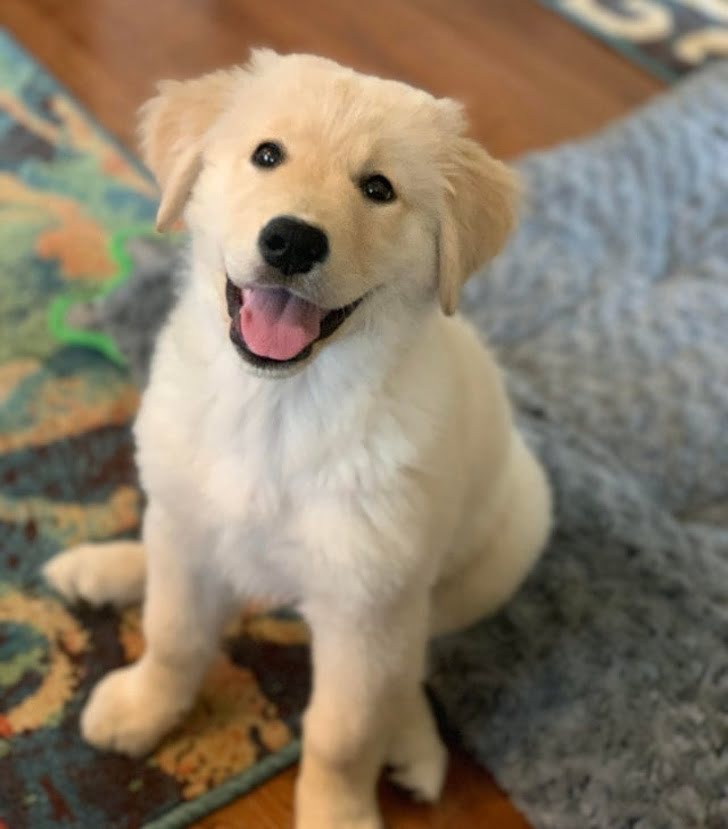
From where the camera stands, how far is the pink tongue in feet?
3.32

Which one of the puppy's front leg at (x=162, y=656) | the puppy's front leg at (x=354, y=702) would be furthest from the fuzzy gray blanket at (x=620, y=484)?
the puppy's front leg at (x=162, y=656)

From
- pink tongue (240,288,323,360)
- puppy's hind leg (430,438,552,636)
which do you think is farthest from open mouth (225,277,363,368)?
puppy's hind leg (430,438,552,636)

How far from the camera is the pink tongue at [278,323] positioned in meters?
1.01

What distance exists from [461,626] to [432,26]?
7.49 ft

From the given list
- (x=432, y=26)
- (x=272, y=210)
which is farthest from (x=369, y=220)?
(x=432, y=26)

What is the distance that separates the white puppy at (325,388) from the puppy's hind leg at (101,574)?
20 cm

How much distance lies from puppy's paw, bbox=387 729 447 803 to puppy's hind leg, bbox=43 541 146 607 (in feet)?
1.55

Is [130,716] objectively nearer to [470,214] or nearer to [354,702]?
[354,702]

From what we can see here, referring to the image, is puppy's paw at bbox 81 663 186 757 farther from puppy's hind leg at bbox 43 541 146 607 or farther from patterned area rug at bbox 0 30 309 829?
puppy's hind leg at bbox 43 541 146 607

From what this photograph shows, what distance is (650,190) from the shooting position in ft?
7.28

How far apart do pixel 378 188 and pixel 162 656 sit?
2.42 ft

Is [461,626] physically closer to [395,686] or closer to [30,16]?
[395,686]

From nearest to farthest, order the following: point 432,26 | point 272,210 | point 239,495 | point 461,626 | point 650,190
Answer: point 272,210
point 239,495
point 461,626
point 650,190
point 432,26

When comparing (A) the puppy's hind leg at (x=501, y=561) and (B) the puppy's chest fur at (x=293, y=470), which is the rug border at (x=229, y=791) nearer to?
(A) the puppy's hind leg at (x=501, y=561)
